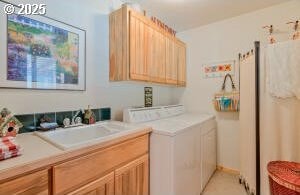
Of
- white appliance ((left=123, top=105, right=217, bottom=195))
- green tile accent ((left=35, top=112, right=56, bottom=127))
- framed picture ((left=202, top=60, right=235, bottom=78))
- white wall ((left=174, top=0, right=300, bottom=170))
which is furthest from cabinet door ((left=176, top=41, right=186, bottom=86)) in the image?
green tile accent ((left=35, top=112, right=56, bottom=127))

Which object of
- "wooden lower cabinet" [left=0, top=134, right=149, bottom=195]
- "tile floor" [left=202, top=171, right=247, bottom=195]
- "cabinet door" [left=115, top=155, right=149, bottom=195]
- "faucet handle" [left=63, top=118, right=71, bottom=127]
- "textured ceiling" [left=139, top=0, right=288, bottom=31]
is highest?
"textured ceiling" [left=139, top=0, right=288, bottom=31]

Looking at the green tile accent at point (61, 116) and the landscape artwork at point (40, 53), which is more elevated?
the landscape artwork at point (40, 53)

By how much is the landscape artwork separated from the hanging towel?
1892 millimetres

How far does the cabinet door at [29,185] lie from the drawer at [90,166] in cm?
5

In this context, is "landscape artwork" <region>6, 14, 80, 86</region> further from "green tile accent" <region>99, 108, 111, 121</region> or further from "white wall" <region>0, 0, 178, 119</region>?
"green tile accent" <region>99, 108, 111, 121</region>

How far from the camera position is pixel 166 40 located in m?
2.40

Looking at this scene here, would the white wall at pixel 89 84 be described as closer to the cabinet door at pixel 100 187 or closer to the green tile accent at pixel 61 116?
the green tile accent at pixel 61 116

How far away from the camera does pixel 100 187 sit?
1.15m

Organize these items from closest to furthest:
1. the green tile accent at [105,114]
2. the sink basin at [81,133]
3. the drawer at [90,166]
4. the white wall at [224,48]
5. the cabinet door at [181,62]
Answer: the drawer at [90,166], the sink basin at [81,133], the green tile accent at [105,114], the white wall at [224,48], the cabinet door at [181,62]

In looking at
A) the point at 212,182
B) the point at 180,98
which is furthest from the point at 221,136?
the point at 180,98

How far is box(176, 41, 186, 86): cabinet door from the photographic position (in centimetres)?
278

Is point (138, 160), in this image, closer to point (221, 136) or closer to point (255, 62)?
point (255, 62)

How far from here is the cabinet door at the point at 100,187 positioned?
1.05 m

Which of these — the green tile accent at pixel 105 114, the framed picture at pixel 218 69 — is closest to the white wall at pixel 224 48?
the framed picture at pixel 218 69
